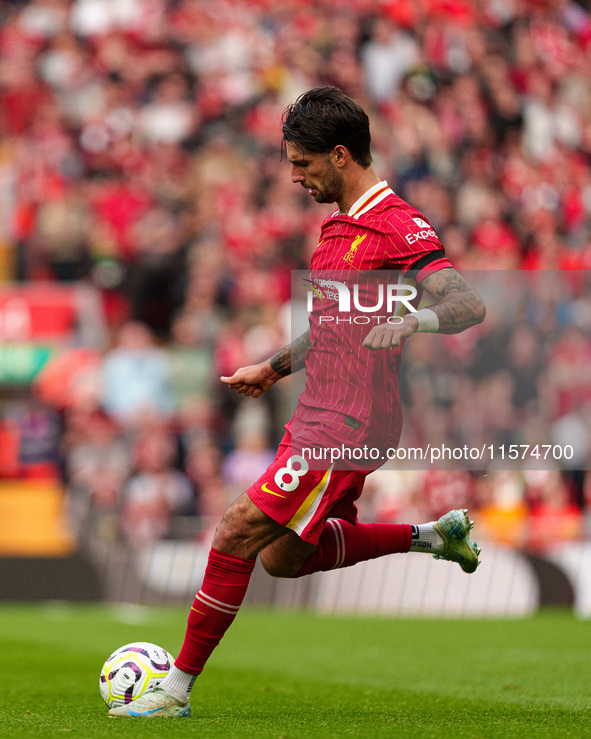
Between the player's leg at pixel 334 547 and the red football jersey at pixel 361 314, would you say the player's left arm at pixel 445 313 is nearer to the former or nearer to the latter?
the red football jersey at pixel 361 314

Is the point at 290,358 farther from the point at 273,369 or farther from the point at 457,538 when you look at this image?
the point at 457,538

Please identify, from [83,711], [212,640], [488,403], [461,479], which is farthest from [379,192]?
[461,479]

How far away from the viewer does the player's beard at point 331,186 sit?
480 cm

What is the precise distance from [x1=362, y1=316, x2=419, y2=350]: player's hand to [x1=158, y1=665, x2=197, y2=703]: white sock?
151 cm

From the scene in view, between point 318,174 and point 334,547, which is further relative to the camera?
point 334,547

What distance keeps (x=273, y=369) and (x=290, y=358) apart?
0.08 m

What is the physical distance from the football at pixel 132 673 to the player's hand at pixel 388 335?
5.17ft

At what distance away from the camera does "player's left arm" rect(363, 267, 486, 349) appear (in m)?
4.23

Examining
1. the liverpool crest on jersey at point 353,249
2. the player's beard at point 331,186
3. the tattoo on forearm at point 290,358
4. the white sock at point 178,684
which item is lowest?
the white sock at point 178,684

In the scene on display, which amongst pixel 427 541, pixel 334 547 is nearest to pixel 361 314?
pixel 334 547

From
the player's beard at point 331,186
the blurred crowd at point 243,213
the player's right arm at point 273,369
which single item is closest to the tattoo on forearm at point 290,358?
the player's right arm at point 273,369

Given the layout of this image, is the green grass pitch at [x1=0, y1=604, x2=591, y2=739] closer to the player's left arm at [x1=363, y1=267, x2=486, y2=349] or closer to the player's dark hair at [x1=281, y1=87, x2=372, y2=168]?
the player's left arm at [x1=363, y1=267, x2=486, y2=349]

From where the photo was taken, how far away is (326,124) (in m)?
4.73

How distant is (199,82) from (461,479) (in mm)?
7207
